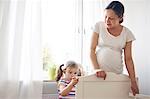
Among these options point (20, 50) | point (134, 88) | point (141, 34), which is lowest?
point (134, 88)

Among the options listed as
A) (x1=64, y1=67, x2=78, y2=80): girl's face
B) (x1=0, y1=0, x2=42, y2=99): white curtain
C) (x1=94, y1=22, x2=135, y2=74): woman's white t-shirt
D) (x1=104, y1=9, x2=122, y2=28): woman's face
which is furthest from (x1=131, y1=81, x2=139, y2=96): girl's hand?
(x1=0, y1=0, x2=42, y2=99): white curtain

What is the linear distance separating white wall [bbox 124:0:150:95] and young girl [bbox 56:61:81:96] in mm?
513

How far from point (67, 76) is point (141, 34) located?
68cm

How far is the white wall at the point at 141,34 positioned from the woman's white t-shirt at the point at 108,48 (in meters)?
0.49

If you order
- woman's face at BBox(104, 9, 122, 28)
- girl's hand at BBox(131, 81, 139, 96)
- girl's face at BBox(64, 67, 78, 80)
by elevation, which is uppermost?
woman's face at BBox(104, 9, 122, 28)

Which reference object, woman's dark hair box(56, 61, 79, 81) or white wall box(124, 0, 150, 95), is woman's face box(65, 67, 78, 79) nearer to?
woman's dark hair box(56, 61, 79, 81)

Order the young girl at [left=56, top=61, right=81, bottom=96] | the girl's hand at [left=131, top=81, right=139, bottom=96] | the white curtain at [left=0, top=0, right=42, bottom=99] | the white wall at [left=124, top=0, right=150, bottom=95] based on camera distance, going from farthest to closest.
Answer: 1. the white wall at [left=124, top=0, right=150, bottom=95]
2. the white curtain at [left=0, top=0, right=42, bottom=99]
3. the young girl at [left=56, top=61, right=81, bottom=96]
4. the girl's hand at [left=131, top=81, right=139, bottom=96]

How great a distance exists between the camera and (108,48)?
1486 millimetres

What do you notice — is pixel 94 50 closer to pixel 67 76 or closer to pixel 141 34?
pixel 67 76

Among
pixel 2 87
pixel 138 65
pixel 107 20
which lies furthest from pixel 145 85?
pixel 2 87

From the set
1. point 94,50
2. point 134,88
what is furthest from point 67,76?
point 134,88

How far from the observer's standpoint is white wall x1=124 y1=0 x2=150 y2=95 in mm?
1917

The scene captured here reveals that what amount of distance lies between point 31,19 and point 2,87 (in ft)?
1.61

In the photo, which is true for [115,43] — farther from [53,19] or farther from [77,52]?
[53,19]
